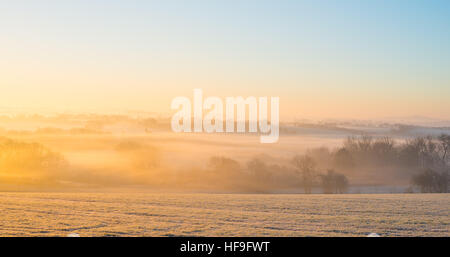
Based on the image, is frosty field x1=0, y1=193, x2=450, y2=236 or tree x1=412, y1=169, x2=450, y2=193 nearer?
frosty field x1=0, y1=193, x2=450, y2=236

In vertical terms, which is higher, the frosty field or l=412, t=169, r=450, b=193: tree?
the frosty field

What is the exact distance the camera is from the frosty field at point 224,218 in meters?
21.1

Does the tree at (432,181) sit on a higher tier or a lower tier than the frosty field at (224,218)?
lower

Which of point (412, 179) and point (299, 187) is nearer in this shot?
point (412, 179)

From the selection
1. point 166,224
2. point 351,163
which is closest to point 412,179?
point 351,163

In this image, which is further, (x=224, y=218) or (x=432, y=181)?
(x=432, y=181)

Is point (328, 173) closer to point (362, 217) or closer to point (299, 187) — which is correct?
point (299, 187)

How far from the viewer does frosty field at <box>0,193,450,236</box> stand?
2114cm

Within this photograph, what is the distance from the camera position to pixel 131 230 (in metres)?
21.2

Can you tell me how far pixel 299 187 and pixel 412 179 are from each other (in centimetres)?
2344

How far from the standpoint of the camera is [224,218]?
2594cm

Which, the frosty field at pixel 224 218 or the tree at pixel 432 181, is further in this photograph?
the tree at pixel 432 181

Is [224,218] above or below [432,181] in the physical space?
above
